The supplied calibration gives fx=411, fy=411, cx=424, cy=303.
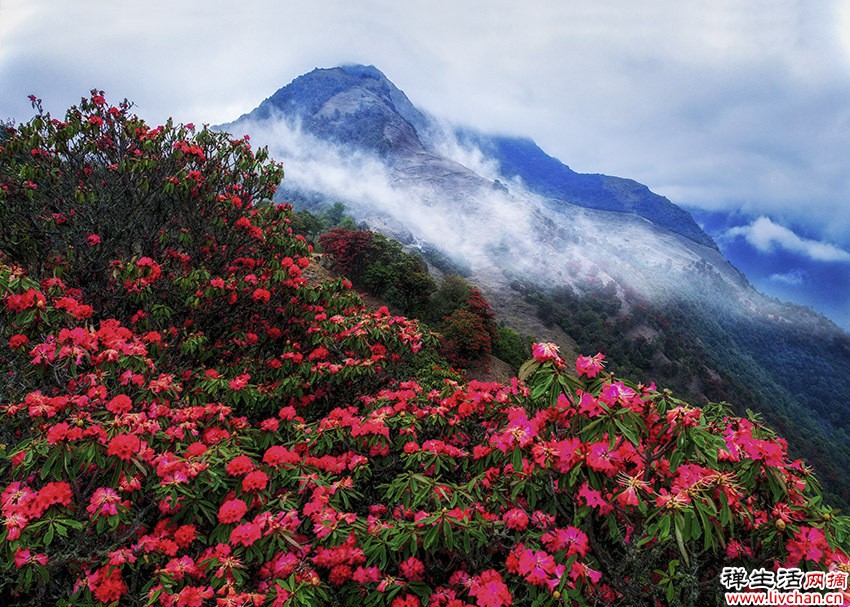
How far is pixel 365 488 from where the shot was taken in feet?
17.3

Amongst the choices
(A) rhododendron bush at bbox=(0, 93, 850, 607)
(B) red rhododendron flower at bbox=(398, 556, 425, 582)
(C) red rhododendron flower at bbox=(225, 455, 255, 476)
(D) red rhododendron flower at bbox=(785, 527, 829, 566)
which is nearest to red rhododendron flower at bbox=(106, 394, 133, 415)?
(A) rhododendron bush at bbox=(0, 93, 850, 607)

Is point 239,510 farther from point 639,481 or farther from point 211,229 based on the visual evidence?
point 211,229

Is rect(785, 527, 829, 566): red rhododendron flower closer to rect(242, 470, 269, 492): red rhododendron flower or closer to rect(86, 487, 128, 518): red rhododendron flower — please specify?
rect(242, 470, 269, 492): red rhododendron flower

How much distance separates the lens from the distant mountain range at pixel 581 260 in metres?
51.6

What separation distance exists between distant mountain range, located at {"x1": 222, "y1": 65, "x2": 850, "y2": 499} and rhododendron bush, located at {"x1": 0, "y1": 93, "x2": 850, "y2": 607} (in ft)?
138

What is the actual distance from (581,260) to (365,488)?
256 ft

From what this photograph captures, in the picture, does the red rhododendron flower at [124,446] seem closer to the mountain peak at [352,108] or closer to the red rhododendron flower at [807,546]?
the red rhododendron flower at [807,546]

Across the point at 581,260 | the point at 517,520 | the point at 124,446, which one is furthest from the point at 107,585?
the point at 581,260

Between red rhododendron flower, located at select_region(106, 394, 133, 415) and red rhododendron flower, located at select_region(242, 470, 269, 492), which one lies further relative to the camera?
red rhododendron flower, located at select_region(106, 394, 133, 415)

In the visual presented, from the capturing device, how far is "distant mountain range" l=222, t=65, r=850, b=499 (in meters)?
51.6

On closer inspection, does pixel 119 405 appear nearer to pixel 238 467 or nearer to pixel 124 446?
pixel 124 446

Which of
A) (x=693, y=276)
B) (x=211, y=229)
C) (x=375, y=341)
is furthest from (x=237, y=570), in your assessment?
(x=693, y=276)

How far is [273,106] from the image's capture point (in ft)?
501

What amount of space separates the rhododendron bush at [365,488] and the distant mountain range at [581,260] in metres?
42.0
